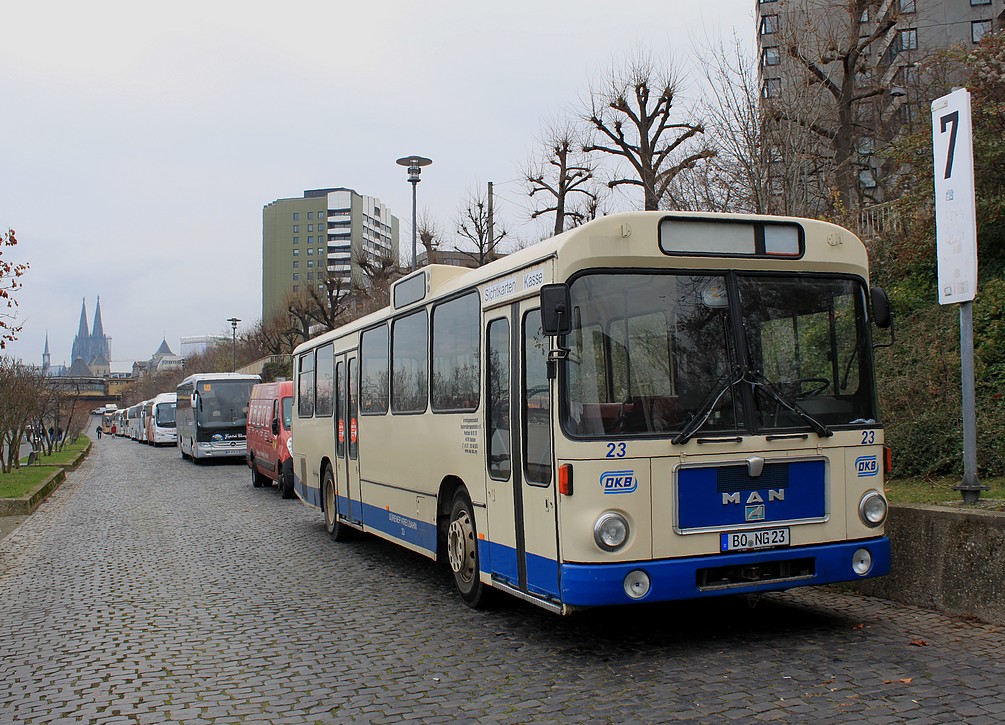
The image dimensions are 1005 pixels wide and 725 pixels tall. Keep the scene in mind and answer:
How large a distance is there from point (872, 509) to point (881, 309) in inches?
55.2

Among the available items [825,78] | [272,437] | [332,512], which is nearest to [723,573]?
[332,512]

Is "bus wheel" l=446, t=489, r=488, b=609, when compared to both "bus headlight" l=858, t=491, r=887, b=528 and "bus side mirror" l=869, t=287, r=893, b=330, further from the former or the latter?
"bus side mirror" l=869, t=287, r=893, b=330

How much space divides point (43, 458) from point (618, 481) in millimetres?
38043

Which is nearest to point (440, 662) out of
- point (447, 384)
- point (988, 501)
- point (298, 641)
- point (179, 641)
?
point (298, 641)

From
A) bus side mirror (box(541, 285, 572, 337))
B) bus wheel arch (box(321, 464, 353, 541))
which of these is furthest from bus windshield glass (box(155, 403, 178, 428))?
bus side mirror (box(541, 285, 572, 337))

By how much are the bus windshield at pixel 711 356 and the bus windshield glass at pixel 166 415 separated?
184 feet

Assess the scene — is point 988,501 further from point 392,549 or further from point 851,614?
point 392,549

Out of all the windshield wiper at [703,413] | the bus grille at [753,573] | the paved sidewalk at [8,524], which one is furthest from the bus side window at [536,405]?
the paved sidewalk at [8,524]

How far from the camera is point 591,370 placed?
21.2ft

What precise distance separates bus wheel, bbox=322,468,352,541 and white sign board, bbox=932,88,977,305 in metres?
7.90

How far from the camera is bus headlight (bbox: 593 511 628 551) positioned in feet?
20.6

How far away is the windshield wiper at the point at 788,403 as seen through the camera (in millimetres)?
6707

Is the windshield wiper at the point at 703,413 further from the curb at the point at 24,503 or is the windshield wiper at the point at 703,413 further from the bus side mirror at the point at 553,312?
the curb at the point at 24,503

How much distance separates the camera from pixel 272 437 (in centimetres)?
2219
